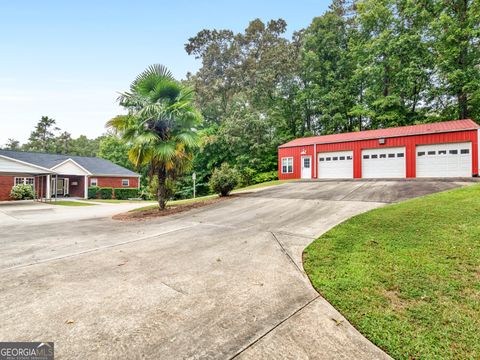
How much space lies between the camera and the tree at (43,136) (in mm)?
44406

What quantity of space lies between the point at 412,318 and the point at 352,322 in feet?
2.07

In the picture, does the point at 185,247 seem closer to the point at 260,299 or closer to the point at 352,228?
the point at 260,299

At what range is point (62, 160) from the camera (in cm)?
2275

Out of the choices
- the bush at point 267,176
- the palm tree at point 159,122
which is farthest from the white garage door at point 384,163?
the palm tree at point 159,122

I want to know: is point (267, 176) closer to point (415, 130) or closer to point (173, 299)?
point (415, 130)

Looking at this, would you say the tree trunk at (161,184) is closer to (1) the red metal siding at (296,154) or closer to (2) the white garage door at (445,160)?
(1) the red metal siding at (296,154)

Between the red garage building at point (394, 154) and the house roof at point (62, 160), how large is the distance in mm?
18844

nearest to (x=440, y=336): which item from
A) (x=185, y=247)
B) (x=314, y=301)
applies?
(x=314, y=301)

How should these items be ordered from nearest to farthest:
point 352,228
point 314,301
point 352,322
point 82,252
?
point 352,322 → point 314,301 → point 82,252 → point 352,228

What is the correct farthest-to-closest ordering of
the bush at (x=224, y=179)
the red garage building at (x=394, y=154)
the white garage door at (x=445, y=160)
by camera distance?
the red garage building at (x=394, y=154) < the white garage door at (x=445, y=160) < the bush at (x=224, y=179)

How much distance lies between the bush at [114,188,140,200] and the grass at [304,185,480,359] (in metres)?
24.2

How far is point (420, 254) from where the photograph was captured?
388 centimetres

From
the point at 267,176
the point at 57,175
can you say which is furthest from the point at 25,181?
the point at 267,176

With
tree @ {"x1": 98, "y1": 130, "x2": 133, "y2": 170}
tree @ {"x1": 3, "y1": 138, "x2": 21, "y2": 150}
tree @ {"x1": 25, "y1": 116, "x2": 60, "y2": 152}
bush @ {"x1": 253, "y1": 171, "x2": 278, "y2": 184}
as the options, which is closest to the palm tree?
bush @ {"x1": 253, "y1": 171, "x2": 278, "y2": 184}
